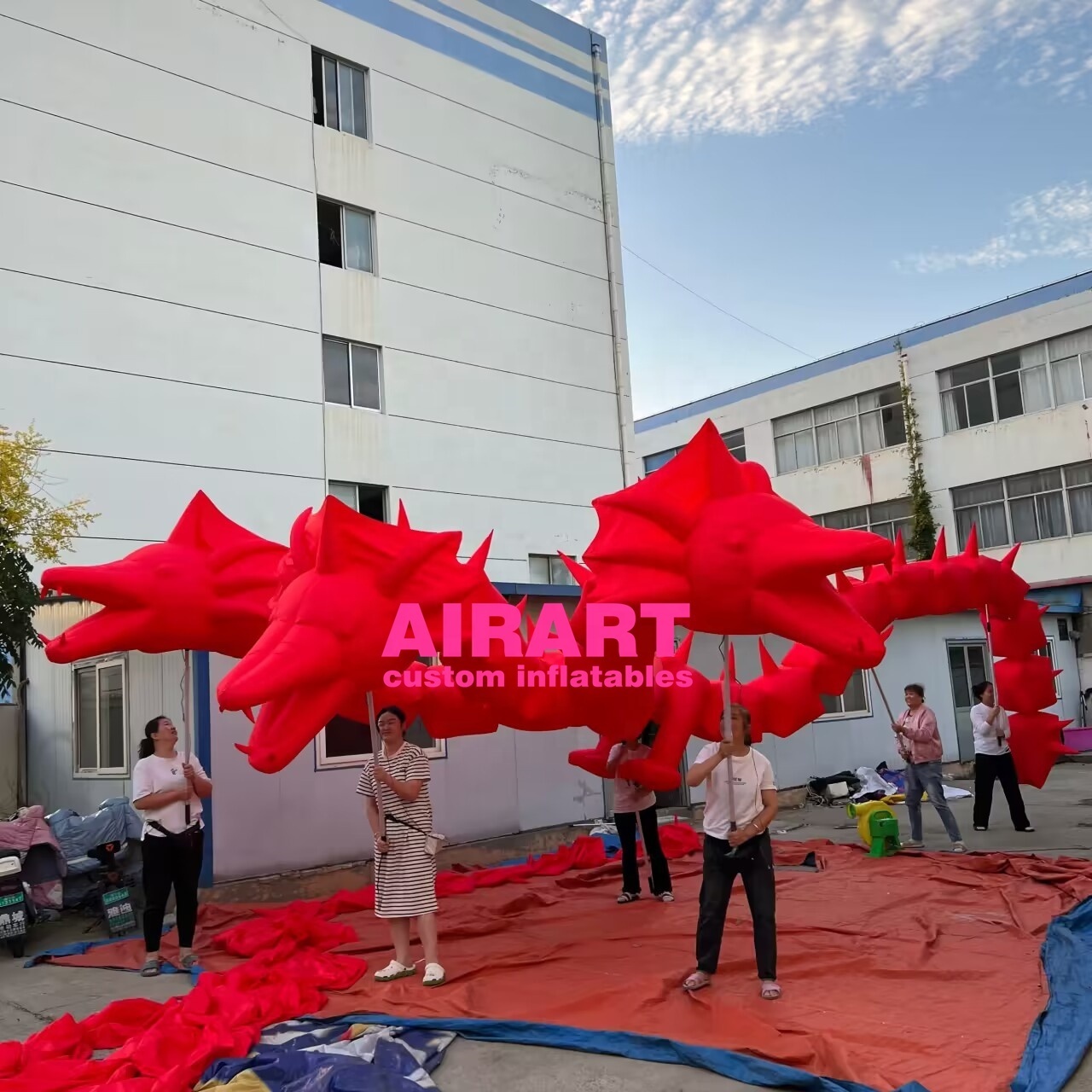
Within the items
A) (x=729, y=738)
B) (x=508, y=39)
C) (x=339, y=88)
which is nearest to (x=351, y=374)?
(x=339, y=88)

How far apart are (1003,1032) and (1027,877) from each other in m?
3.30

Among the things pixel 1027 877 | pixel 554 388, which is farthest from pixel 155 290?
pixel 1027 877

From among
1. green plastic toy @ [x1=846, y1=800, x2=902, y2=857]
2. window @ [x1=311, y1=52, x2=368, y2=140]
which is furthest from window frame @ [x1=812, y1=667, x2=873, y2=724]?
window @ [x1=311, y1=52, x2=368, y2=140]

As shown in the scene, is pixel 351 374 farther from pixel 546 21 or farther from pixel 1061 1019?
pixel 1061 1019

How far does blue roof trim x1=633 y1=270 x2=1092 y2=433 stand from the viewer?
67.4 ft

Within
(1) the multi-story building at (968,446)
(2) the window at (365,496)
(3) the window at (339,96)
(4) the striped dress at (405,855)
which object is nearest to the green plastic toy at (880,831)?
(4) the striped dress at (405,855)

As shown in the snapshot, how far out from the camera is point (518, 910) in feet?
22.8

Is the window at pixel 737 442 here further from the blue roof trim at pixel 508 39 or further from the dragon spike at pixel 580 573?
the dragon spike at pixel 580 573

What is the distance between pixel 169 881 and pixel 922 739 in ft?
20.2

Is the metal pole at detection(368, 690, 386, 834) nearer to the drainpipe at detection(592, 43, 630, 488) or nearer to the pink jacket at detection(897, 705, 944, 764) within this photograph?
the pink jacket at detection(897, 705, 944, 764)

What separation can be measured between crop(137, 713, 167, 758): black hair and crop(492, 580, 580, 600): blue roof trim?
12.3 feet

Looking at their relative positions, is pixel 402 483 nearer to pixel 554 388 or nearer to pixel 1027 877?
pixel 554 388

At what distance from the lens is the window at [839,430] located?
2284cm

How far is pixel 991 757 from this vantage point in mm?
9211
